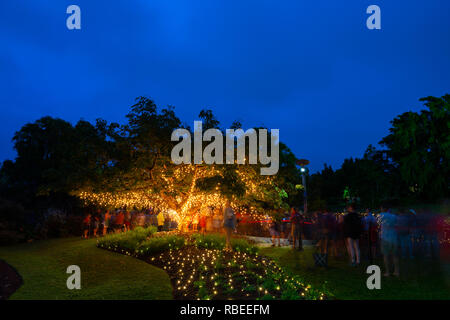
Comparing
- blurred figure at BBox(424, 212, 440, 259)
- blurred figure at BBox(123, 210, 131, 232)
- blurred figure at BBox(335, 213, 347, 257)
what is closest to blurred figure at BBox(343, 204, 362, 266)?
blurred figure at BBox(335, 213, 347, 257)

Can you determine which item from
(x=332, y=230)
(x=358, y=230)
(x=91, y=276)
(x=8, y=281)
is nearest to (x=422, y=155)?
(x=332, y=230)

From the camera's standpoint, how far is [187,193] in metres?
15.3

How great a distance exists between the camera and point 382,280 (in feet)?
24.7

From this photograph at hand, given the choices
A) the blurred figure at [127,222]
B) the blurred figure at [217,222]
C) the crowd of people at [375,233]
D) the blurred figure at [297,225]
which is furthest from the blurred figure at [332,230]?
the blurred figure at [127,222]

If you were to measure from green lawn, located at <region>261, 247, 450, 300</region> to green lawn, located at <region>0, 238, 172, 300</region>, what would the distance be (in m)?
4.06

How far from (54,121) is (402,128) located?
37236 millimetres

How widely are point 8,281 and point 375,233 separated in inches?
512

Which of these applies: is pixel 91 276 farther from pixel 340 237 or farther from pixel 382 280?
pixel 340 237

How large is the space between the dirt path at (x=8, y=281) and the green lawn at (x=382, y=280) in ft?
24.1

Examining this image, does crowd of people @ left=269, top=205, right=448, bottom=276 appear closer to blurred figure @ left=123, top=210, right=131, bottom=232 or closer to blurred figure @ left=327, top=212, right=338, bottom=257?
blurred figure @ left=327, top=212, right=338, bottom=257

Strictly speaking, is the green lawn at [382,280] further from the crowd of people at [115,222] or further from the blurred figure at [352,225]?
the crowd of people at [115,222]

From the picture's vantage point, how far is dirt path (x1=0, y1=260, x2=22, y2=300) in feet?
21.6

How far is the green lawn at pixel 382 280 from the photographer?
6.28 metres

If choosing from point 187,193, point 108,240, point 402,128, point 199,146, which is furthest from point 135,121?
point 402,128
